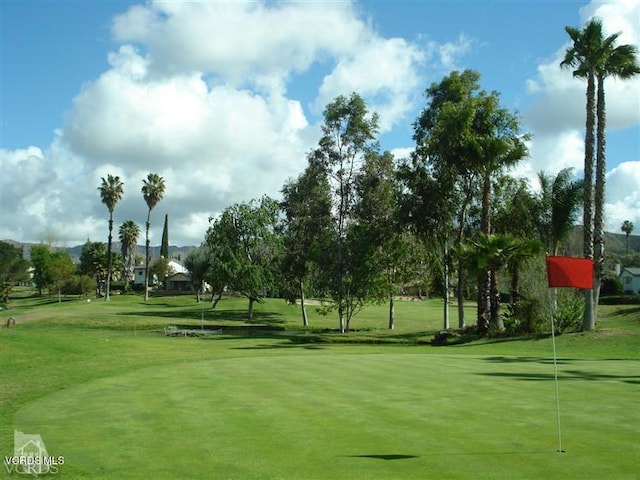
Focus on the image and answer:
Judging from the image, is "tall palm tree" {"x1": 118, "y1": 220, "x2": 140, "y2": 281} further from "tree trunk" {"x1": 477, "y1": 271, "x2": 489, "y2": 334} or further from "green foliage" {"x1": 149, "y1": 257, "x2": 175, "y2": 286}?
"tree trunk" {"x1": 477, "y1": 271, "x2": 489, "y2": 334}

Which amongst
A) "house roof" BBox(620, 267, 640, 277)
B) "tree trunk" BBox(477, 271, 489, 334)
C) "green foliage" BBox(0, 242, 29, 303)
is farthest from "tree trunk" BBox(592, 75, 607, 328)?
"green foliage" BBox(0, 242, 29, 303)

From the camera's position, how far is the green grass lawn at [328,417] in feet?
27.6

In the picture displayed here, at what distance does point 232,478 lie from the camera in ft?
26.1

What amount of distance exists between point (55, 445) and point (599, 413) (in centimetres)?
984

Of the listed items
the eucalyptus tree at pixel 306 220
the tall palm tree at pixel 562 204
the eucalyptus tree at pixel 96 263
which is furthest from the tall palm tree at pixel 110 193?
the tall palm tree at pixel 562 204

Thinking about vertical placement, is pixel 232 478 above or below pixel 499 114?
below

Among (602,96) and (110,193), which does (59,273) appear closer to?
(110,193)


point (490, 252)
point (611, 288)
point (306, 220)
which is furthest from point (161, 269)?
point (490, 252)

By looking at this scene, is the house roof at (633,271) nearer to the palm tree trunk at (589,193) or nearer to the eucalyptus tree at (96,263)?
the palm tree trunk at (589,193)

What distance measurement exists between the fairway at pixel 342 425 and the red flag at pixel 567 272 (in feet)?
8.11

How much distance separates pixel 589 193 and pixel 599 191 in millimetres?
1449

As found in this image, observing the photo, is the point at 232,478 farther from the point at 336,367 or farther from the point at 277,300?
the point at 277,300

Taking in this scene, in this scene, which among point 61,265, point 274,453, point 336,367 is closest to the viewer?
point 274,453

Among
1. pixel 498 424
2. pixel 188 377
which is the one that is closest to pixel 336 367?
pixel 188 377
